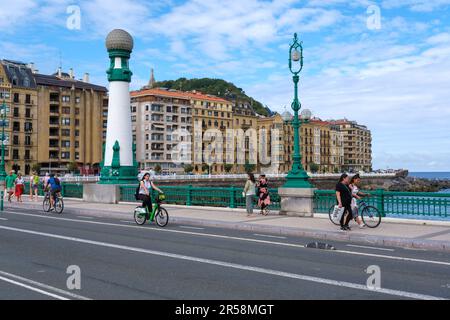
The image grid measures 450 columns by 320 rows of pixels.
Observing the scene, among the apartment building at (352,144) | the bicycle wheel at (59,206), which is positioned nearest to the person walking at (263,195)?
the bicycle wheel at (59,206)

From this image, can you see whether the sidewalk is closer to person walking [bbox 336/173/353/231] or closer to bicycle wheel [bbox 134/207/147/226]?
person walking [bbox 336/173/353/231]

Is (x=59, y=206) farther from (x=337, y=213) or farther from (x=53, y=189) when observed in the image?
(x=337, y=213)

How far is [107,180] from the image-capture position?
31250 millimetres

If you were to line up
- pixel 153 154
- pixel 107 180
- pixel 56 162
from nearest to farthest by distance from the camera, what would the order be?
pixel 107 180 < pixel 56 162 < pixel 153 154

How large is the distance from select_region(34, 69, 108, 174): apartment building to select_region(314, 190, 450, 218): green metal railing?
3248 inches

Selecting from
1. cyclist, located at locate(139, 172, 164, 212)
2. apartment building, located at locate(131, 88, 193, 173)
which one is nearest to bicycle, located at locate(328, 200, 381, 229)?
cyclist, located at locate(139, 172, 164, 212)

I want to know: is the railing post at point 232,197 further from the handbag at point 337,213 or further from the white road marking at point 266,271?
the white road marking at point 266,271

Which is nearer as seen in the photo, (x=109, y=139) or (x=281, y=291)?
(x=281, y=291)

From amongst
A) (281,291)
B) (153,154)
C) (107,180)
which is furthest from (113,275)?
(153,154)

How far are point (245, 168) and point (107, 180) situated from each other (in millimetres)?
98040

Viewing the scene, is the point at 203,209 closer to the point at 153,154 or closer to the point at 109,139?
the point at 109,139

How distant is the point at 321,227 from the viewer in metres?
15.9

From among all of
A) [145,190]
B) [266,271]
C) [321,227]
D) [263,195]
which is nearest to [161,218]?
[145,190]

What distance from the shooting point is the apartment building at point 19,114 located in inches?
3568
